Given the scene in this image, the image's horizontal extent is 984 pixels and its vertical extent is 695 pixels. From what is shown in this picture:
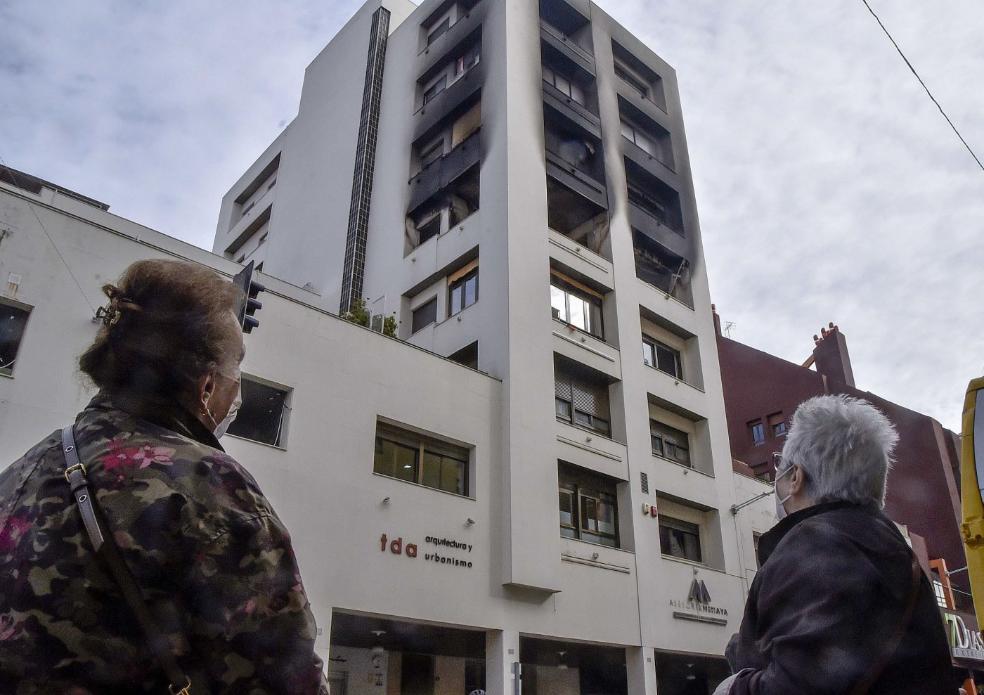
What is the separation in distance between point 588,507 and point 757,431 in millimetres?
19244

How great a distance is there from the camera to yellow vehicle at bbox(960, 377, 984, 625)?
29.0 feet

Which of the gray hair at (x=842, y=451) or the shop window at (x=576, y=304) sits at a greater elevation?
the shop window at (x=576, y=304)

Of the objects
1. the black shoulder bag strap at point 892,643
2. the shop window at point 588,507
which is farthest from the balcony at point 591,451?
the black shoulder bag strap at point 892,643

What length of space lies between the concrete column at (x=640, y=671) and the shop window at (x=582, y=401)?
5635mm

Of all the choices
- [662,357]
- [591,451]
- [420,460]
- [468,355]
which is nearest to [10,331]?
[420,460]

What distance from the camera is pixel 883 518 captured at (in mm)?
2314

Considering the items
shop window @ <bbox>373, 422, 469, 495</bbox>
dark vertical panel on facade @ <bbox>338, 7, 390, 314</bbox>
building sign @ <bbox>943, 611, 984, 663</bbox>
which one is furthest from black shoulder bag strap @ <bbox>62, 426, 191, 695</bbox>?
building sign @ <bbox>943, 611, 984, 663</bbox>

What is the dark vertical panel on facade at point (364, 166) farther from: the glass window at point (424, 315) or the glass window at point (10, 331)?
the glass window at point (10, 331)

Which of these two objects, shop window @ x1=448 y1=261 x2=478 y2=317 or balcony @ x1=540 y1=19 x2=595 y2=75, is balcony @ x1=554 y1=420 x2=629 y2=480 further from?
balcony @ x1=540 y1=19 x2=595 y2=75

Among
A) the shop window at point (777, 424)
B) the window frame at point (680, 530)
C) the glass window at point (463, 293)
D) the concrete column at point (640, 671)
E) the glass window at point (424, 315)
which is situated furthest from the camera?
the shop window at point (777, 424)

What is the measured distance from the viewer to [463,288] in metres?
21.0

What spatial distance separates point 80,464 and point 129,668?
42 cm

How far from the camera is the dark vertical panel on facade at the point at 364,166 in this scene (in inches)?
948

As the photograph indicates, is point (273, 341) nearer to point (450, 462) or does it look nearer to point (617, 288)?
point (450, 462)
